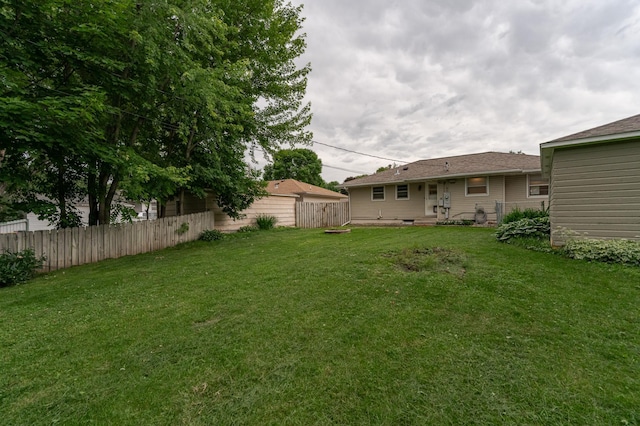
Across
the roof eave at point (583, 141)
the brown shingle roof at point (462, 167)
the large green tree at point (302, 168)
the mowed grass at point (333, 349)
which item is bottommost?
the mowed grass at point (333, 349)

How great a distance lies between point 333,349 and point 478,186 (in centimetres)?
1306

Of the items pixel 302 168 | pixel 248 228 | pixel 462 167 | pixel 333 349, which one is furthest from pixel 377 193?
pixel 302 168

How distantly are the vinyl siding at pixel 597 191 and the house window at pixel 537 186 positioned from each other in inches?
279

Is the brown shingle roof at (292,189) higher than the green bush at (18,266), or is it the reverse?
the brown shingle roof at (292,189)

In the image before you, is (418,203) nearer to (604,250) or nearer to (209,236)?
(604,250)

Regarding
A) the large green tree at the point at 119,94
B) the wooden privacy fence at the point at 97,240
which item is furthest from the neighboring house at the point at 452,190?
the wooden privacy fence at the point at 97,240

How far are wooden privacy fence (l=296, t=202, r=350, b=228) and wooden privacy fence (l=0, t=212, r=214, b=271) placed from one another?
7.31 meters

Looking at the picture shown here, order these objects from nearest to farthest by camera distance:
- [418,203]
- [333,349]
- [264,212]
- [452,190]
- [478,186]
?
[333,349]
[478,186]
[452,190]
[418,203]
[264,212]

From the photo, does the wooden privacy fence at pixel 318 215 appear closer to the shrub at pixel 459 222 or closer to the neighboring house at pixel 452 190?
the neighboring house at pixel 452 190

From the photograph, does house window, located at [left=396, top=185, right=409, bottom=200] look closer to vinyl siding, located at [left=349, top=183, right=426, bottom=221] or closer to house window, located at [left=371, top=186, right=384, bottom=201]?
vinyl siding, located at [left=349, top=183, right=426, bottom=221]

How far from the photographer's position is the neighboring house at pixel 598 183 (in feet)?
17.9

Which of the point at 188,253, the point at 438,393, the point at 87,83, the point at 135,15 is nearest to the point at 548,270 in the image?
the point at 438,393

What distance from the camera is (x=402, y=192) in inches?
592

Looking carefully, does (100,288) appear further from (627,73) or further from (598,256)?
(627,73)
